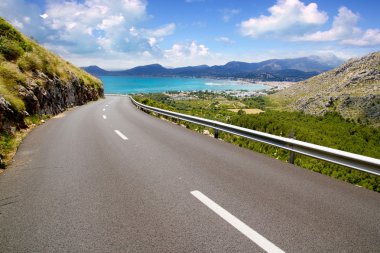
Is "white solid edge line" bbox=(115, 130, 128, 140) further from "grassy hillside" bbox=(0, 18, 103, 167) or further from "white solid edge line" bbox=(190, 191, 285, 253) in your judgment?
"white solid edge line" bbox=(190, 191, 285, 253)

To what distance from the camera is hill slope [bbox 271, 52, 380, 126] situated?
117m

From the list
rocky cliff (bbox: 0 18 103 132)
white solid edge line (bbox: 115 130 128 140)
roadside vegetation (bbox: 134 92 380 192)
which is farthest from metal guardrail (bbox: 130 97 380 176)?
rocky cliff (bbox: 0 18 103 132)

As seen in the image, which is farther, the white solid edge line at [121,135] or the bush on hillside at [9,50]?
Answer: the bush on hillside at [9,50]

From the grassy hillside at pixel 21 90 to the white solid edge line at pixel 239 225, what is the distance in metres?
5.47

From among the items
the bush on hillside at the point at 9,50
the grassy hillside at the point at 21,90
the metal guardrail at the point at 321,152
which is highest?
the bush on hillside at the point at 9,50

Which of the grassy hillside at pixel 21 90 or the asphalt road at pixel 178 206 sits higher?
the grassy hillside at pixel 21 90

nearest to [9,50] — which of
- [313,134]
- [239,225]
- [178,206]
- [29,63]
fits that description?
[29,63]

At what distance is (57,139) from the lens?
10570mm

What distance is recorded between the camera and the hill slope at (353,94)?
385 ft

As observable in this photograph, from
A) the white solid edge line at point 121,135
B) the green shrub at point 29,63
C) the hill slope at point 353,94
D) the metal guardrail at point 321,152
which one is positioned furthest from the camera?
the hill slope at point 353,94

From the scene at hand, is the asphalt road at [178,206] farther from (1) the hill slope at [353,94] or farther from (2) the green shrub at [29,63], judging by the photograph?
(1) the hill slope at [353,94]

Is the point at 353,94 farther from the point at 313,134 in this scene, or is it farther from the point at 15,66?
the point at 15,66

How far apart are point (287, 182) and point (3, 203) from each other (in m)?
5.34

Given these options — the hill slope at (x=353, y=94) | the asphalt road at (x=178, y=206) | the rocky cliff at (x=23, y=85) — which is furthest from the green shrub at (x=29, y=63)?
the hill slope at (x=353, y=94)
